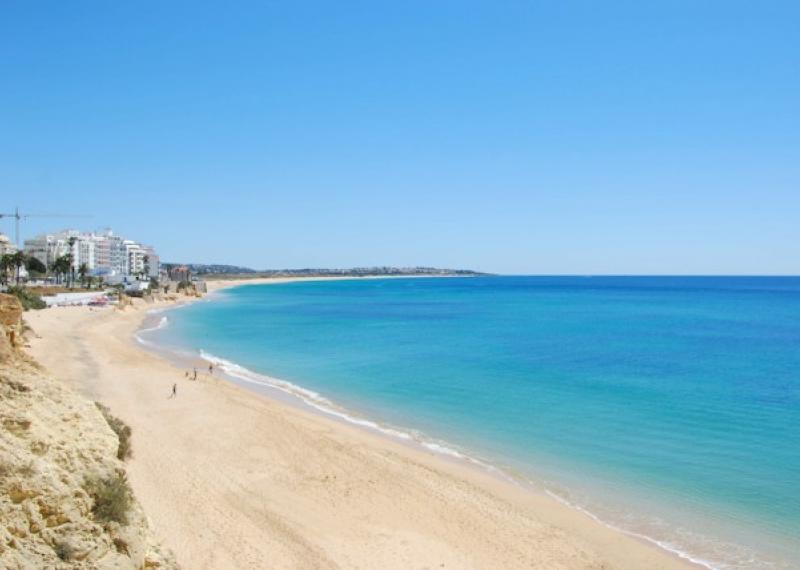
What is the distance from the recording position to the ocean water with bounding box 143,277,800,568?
15922 mm

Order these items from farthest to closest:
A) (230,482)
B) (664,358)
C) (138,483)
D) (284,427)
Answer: (664,358), (284,427), (230,482), (138,483)

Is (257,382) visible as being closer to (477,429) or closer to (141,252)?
(477,429)

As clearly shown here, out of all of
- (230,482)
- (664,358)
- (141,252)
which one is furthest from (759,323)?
(141,252)

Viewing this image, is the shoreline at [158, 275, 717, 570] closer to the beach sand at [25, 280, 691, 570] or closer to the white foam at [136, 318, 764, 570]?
the white foam at [136, 318, 764, 570]

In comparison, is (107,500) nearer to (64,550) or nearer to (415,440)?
(64,550)

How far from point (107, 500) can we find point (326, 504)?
8729 mm

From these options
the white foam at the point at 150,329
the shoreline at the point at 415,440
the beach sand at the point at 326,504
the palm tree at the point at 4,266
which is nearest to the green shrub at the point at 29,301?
the white foam at the point at 150,329

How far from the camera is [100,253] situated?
163 meters

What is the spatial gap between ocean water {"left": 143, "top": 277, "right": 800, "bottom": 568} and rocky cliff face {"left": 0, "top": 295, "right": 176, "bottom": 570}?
461 inches

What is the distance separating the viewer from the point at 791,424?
24.9 m

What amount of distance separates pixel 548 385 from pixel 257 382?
1574 cm

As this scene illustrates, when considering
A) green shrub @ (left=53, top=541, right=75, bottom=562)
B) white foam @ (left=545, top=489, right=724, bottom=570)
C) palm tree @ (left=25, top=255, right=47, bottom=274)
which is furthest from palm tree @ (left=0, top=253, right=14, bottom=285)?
green shrub @ (left=53, top=541, right=75, bottom=562)

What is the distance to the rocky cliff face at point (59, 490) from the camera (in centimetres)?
649

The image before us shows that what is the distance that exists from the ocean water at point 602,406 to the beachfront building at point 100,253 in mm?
105687
